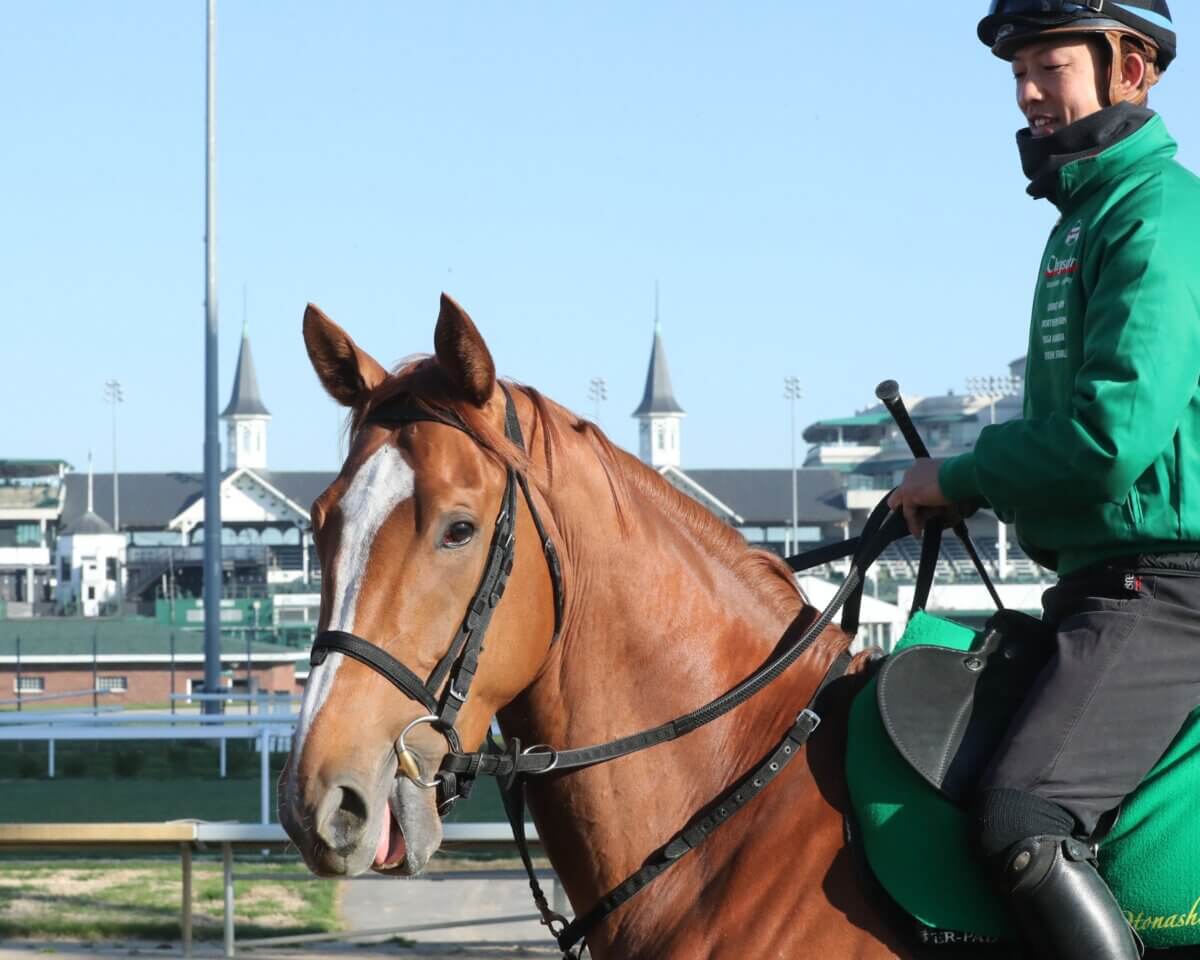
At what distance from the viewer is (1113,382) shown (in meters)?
2.25

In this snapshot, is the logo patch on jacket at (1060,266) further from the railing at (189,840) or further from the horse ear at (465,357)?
the railing at (189,840)

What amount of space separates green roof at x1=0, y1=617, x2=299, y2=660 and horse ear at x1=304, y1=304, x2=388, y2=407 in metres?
37.4

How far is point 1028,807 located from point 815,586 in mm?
17251

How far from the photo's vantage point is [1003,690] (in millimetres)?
2469

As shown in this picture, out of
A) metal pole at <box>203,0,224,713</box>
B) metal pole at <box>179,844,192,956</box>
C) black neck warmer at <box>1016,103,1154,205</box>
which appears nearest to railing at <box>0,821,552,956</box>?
metal pole at <box>179,844,192,956</box>

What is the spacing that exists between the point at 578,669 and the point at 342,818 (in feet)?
1.74

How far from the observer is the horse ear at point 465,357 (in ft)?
8.01

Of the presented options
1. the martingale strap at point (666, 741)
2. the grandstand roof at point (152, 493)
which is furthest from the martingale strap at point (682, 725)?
the grandstand roof at point (152, 493)

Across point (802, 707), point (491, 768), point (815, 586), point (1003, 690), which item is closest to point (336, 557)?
point (491, 768)

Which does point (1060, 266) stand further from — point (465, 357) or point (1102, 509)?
point (465, 357)

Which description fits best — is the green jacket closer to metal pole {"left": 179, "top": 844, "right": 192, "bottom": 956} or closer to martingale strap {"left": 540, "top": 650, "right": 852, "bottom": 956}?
martingale strap {"left": 540, "top": 650, "right": 852, "bottom": 956}

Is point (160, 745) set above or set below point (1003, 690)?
below

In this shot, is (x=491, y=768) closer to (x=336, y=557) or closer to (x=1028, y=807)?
(x=336, y=557)

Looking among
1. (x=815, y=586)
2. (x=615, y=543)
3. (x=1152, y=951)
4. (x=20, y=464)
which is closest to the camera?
(x=1152, y=951)
